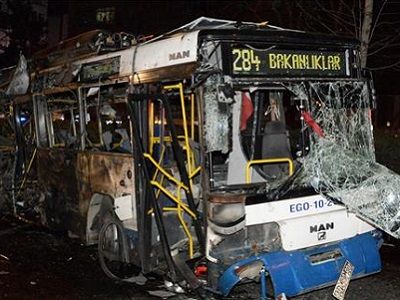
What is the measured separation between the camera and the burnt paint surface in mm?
6578

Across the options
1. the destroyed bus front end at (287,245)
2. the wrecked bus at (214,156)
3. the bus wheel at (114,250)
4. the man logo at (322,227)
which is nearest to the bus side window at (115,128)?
the wrecked bus at (214,156)

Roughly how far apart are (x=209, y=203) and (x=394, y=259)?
4.25m

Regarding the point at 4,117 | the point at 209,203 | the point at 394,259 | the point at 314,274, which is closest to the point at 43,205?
the point at 4,117

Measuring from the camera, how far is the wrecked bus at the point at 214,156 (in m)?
5.21

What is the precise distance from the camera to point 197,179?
22.1ft

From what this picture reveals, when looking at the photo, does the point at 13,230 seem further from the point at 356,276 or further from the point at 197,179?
the point at 356,276

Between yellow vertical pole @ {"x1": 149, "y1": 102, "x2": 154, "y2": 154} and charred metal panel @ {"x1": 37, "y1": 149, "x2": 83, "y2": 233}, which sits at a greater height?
yellow vertical pole @ {"x1": 149, "y1": 102, "x2": 154, "y2": 154}

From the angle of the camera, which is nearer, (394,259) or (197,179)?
(197,179)

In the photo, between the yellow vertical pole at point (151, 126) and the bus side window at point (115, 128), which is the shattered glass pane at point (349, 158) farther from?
the bus side window at point (115, 128)

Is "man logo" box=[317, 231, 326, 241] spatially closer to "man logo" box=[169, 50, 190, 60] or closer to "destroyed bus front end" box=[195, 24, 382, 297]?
"destroyed bus front end" box=[195, 24, 382, 297]

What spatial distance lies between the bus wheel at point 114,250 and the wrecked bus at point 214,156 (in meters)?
0.02

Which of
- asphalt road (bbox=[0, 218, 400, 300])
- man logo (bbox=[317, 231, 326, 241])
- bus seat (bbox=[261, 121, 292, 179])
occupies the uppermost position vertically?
bus seat (bbox=[261, 121, 292, 179])

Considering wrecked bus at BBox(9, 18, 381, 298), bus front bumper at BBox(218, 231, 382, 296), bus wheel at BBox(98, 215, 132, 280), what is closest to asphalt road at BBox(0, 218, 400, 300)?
bus wheel at BBox(98, 215, 132, 280)

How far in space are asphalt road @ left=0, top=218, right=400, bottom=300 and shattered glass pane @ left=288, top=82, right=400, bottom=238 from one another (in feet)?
4.54
